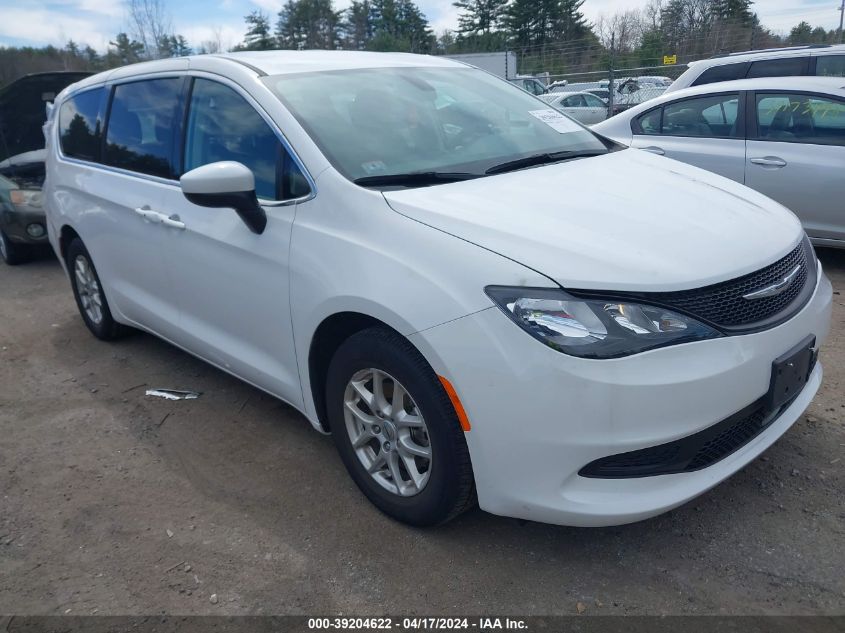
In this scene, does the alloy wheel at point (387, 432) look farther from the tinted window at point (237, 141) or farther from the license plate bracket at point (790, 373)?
the license plate bracket at point (790, 373)

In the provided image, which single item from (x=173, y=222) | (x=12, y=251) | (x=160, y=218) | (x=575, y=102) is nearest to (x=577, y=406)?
(x=173, y=222)

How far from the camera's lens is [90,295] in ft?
16.0

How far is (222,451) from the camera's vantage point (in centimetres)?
341

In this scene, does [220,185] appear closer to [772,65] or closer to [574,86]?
[772,65]

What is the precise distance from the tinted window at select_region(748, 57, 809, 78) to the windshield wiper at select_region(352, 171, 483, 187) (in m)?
5.76

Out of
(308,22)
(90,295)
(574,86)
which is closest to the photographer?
(90,295)

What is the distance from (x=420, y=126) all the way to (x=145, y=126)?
1.76 m

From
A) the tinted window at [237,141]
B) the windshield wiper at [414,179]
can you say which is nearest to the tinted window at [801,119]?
the windshield wiper at [414,179]

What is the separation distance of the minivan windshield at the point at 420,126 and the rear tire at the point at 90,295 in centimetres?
235

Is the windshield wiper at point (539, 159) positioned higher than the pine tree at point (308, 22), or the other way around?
the pine tree at point (308, 22)

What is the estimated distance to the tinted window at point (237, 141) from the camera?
2898 millimetres

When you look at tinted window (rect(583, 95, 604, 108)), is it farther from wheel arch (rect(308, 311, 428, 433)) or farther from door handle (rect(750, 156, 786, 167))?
wheel arch (rect(308, 311, 428, 433))

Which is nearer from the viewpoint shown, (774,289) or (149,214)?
(774,289)

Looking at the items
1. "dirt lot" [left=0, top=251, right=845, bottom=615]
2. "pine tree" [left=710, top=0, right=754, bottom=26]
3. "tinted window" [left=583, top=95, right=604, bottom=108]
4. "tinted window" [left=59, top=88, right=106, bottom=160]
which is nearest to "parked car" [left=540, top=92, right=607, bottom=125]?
"tinted window" [left=583, top=95, right=604, bottom=108]
